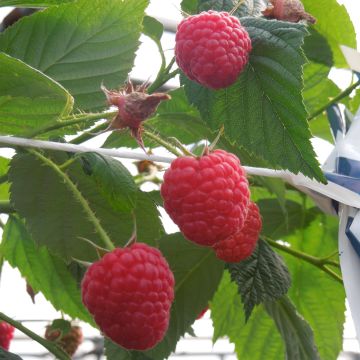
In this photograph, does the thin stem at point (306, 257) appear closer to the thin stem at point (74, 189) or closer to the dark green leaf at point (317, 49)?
the dark green leaf at point (317, 49)

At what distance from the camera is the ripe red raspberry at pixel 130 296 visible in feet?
2.17

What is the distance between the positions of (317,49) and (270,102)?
0.28 metres

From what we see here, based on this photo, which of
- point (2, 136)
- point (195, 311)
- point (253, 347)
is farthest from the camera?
point (253, 347)

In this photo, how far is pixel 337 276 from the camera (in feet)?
3.64

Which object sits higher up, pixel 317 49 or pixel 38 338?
pixel 317 49

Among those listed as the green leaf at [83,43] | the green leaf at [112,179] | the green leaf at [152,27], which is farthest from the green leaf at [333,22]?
the green leaf at [112,179]

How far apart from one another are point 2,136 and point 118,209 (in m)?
0.12

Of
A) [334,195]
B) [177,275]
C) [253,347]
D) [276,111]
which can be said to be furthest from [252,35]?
[253,347]

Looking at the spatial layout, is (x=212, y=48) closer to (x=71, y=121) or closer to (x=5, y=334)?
(x=71, y=121)

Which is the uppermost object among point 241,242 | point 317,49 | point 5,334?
point 317,49

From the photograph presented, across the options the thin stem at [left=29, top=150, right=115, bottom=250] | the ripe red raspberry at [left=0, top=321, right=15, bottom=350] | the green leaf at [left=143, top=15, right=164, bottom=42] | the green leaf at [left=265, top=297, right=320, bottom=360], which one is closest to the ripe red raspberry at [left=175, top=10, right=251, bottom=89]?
the thin stem at [left=29, top=150, right=115, bottom=250]

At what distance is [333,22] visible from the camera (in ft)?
3.52

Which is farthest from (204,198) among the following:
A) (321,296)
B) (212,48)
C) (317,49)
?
(321,296)

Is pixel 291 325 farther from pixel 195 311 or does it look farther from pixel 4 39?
pixel 4 39
